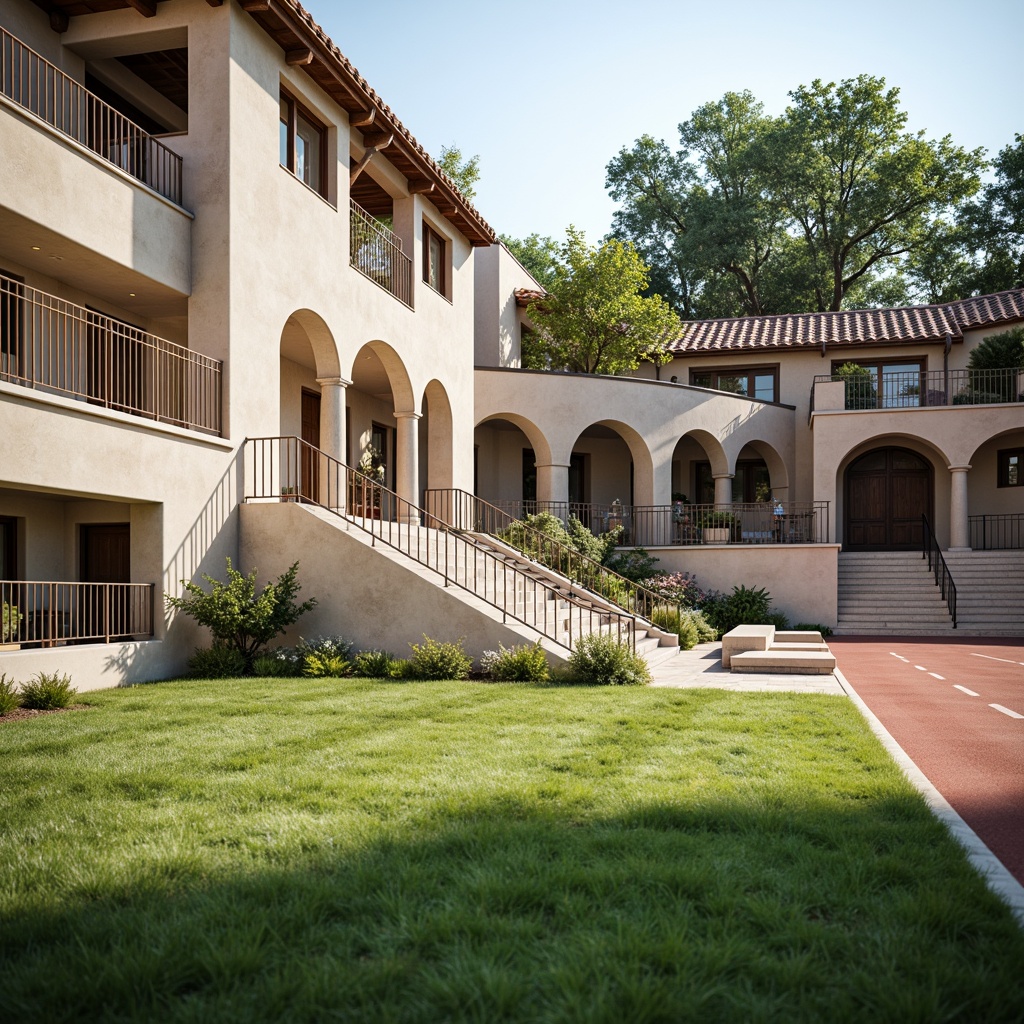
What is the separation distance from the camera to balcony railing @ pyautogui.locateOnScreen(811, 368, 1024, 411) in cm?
2556

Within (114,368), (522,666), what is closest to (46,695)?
(522,666)

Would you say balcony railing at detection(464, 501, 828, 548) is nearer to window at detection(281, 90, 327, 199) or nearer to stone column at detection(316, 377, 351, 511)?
stone column at detection(316, 377, 351, 511)

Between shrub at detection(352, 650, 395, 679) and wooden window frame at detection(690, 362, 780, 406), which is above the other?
wooden window frame at detection(690, 362, 780, 406)

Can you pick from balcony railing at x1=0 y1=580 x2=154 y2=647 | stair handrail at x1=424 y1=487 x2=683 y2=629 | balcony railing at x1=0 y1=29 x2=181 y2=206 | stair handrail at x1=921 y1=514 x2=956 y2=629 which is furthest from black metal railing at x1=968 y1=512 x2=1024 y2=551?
balcony railing at x1=0 y1=29 x2=181 y2=206

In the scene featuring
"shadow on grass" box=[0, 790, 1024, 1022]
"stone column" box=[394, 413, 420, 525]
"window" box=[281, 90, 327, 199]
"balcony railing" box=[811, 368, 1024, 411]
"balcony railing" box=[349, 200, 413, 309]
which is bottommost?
"shadow on grass" box=[0, 790, 1024, 1022]

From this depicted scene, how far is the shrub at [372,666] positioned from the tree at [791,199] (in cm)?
Result: 3146

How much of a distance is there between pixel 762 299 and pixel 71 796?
4005 cm

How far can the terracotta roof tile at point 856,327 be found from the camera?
91.7ft

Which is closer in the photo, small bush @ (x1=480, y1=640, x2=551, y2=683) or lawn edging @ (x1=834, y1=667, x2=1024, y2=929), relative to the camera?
lawn edging @ (x1=834, y1=667, x2=1024, y2=929)

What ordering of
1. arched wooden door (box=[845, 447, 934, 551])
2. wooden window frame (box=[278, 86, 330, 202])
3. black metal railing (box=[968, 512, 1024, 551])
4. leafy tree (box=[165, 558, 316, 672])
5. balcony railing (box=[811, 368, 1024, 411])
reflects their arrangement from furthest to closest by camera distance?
arched wooden door (box=[845, 447, 934, 551])
black metal railing (box=[968, 512, 1024, 551])
balcony railing (box=[811, 368, 1024, 411])
wooden window frame (box=[278, 86, 330, 202])
leafy tree (box=[165, 558, 316, 672])

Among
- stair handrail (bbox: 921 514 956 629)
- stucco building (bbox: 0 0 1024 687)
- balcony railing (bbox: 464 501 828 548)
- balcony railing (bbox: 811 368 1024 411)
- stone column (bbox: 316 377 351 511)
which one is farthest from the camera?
balcony railing (bbox: 811 368 1024 411)

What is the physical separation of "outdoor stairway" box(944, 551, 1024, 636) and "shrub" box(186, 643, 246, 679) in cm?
1688

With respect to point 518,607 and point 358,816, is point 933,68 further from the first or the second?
point 358,816

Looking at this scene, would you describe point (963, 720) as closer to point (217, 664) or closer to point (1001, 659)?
point (1001, 659)
